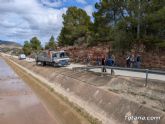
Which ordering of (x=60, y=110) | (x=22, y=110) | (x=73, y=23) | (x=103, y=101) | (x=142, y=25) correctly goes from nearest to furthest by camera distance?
(x=103, y=101), (x=60, y=110), (x=22, y=110), (x=142, y=25), (x=73, y=23)

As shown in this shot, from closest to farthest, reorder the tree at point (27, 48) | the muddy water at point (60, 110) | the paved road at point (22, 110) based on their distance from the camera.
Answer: the muddy water at point (60, 110) → the paved road at point (22, 110) → the tree at point (27, 48)

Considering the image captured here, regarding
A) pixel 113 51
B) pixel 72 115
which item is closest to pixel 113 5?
pixel 113 51

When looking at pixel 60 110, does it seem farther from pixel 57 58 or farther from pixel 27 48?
pixel 27 48

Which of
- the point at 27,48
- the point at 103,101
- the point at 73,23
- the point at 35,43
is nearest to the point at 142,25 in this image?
the point at 103,101

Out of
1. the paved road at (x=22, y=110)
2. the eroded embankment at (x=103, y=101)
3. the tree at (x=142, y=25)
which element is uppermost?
the tree at (x=142, y=25)

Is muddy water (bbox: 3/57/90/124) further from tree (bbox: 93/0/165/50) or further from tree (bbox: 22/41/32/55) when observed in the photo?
tree (bbox: 22/41/32/55)

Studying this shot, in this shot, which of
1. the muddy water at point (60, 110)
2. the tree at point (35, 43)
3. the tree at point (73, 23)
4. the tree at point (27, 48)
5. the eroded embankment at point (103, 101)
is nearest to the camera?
the eroded embankment at point (103, 101)

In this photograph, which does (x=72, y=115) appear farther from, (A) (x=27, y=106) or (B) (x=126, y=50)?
(B) (x=126, y=50)

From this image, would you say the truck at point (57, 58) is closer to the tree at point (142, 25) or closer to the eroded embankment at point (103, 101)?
the tree at point (142, 25)

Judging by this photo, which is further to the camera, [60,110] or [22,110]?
[22,110]

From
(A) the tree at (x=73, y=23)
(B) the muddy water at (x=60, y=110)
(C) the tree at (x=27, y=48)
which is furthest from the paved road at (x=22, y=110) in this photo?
(C) the tree at (x=27, y=48)

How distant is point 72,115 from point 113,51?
20.4 metres

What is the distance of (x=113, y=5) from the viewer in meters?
42.1

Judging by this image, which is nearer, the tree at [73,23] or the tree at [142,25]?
the tree at [142,25]
